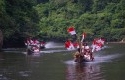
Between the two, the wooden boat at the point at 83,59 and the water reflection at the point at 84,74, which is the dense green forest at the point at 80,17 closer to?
the wooden boat at the point at 83,59

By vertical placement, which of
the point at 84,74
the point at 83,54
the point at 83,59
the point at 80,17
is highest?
the point at 80,17

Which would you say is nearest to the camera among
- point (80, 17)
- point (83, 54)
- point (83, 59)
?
point (83, 54)

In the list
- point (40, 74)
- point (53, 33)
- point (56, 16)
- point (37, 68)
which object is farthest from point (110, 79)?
point (56, 16)

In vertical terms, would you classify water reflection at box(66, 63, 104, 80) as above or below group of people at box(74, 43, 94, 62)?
below

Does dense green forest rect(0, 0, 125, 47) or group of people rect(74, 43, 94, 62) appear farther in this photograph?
dense green forest rect(0, 0, 125, 47)

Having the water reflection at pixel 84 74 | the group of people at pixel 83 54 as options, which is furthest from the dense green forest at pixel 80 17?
the water reflection at pixel 84 74

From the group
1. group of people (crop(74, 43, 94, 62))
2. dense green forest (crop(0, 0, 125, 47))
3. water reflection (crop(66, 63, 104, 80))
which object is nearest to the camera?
water reflection (crop(66, 63, 104, 80))

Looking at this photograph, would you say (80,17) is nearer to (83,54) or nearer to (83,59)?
(83,59)

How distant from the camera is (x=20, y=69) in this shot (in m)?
40.6

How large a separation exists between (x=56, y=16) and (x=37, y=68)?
109116mm

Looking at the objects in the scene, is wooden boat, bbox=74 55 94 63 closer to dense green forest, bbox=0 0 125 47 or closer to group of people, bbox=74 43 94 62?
group of people, bbox=74 43 94 62

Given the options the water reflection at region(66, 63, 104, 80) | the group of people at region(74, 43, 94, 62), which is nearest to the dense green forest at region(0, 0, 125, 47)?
the group of people at region(74, 43, 94, 62)

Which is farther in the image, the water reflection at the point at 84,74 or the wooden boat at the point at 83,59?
the wooden boat at the point at 83,59

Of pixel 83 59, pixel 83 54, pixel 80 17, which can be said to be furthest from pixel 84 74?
pixel 80 17
